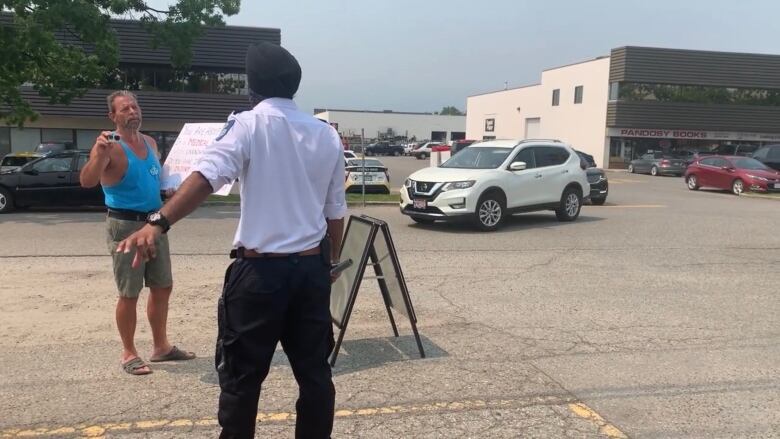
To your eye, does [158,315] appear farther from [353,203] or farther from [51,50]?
[51,50]

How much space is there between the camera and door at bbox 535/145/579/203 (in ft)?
43.3

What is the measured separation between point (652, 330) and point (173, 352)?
161 inches

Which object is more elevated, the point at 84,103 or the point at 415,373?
the point at 84,103

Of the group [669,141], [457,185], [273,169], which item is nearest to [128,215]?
[273,169]

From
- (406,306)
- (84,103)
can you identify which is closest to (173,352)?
(406,306)

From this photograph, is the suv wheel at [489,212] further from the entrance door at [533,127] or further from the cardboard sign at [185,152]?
the entrance door at [533,127]

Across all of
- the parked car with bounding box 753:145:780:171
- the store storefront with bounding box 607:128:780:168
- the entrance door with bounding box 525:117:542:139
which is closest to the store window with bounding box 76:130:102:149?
the parked car with bounding box 753:145:780:171

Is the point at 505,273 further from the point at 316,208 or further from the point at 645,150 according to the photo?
the point at 645,150

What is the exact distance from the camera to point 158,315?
4559 mm

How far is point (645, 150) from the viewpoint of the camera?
142ft

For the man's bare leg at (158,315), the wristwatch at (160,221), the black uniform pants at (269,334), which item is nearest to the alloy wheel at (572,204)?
the man's bare leg at (158,315)

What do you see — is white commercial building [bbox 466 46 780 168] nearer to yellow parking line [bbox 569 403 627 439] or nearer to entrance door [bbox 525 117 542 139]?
entrance door [bbox 525 117 542 139]

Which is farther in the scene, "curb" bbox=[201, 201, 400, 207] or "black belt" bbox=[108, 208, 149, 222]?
"curb" bbox=[201, 201, 400, 207]

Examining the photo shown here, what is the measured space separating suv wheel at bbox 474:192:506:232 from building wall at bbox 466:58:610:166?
109 feet
